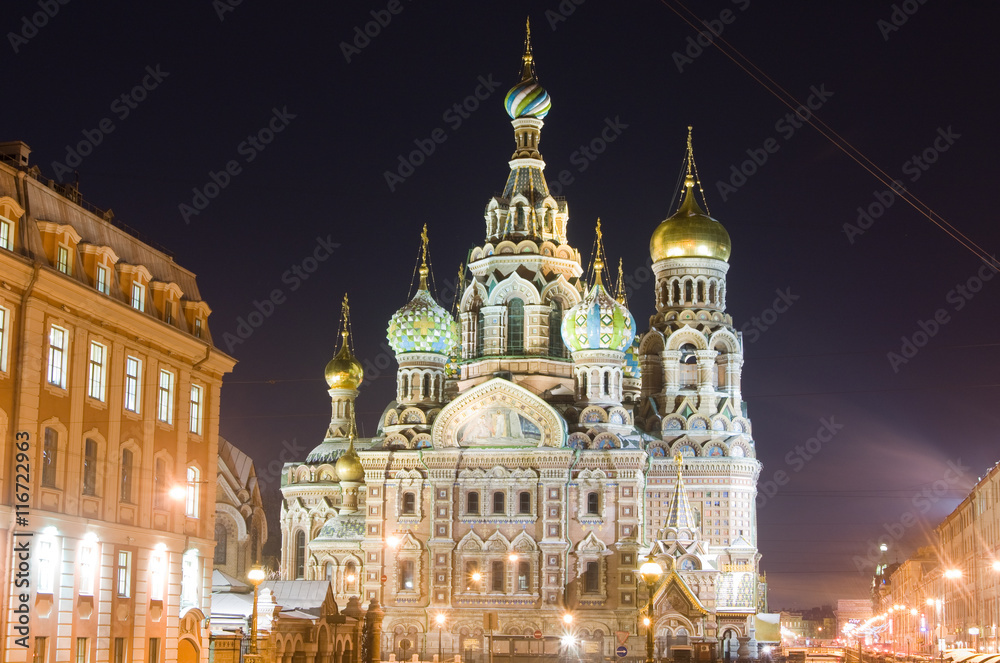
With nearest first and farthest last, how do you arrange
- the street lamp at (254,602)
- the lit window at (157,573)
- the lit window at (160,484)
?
the street lamp at (254,602), the lit window at (157,573), the lit window at (160,484)

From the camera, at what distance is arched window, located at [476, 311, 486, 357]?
262 ft

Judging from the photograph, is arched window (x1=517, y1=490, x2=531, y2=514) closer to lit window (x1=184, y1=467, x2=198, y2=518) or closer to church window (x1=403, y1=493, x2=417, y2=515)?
church window (x1=403, y1=493, x2=417, y2=515)

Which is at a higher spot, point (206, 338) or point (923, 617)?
point (206, 338)

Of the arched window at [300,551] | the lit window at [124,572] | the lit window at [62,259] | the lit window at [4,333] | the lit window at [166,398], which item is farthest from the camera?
the arched window at [300,551]

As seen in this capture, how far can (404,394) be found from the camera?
7862 cm

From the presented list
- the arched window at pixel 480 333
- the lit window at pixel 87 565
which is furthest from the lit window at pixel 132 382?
the arched window at pixel 480 333

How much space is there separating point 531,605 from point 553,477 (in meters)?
6.30

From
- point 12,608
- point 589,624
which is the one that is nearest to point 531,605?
point 589,624

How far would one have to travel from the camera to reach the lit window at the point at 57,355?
30.2 m

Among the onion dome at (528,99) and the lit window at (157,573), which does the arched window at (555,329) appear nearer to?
the onion dome at (528,99)

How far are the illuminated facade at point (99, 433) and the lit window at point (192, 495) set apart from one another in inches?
2.0

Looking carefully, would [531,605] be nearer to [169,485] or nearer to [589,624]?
[589,624]

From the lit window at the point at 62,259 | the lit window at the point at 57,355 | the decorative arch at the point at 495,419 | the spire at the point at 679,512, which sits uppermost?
the decorative arch at the point at 495,419

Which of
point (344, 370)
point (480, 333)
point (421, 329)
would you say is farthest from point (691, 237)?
point (344, 370)
